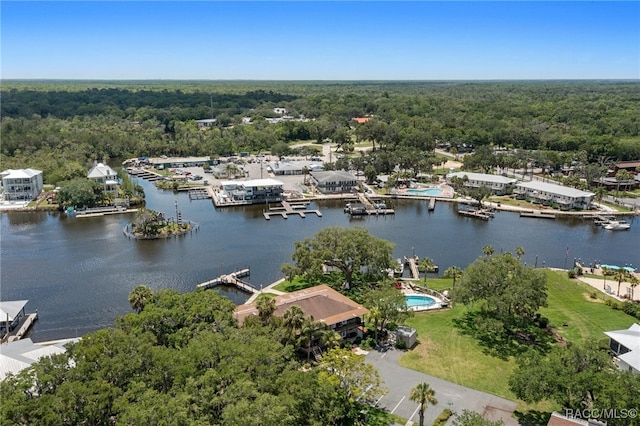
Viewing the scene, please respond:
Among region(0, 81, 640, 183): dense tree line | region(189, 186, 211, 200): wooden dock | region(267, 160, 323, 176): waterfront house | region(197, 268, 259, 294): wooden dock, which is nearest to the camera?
region(197, 268, 259, 294): wooden dock

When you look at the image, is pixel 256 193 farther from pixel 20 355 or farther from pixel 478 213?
pixel 20 355

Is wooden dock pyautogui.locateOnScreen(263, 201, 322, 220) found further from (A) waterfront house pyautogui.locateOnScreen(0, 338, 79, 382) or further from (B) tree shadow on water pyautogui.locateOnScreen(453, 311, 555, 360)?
(A) waterfront house pyautogui.locateOnScreen(0, 338, 79, 382)

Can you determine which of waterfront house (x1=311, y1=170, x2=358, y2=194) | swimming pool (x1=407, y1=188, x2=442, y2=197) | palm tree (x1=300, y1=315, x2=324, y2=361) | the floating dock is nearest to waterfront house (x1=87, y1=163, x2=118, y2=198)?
waterfront house (x1=311, y1=170, x2=358, y2=194)

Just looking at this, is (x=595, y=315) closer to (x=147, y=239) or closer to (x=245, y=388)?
(x=245, y=388)

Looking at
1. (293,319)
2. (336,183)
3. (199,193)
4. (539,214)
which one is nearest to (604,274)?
(539,214)

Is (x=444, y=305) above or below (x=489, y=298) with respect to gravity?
below

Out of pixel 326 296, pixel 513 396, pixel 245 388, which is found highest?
pixel 245 388

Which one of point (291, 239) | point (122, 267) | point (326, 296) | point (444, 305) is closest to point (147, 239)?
point (122, 267)
